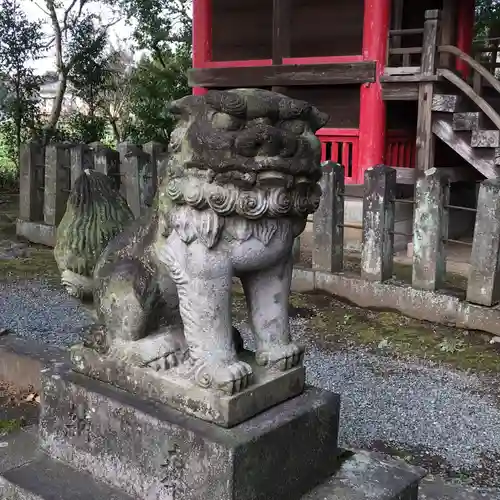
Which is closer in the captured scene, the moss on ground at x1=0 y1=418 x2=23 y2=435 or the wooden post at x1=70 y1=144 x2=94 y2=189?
the moss on ground at x1=0 y1=418 x2=23 y2=435

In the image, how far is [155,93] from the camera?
1445 cm

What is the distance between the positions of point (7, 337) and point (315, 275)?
3.19m

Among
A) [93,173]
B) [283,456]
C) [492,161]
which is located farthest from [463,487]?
[492,161]

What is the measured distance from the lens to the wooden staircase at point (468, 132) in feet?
25.3

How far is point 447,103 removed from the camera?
26.2ft

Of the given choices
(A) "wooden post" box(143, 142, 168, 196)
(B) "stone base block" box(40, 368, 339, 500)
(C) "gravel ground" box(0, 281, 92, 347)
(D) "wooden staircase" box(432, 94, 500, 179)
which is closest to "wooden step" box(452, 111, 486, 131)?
(D) "wooden staircase" box(432, 94, 500, 179)

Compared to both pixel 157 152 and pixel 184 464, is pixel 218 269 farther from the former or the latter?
pixel 157 152

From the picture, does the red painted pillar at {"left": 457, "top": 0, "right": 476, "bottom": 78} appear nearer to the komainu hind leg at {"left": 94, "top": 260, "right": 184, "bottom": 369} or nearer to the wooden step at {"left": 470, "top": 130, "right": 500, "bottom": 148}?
the wooden step at {"left": 470, "top": 130, "right": 500, "bottom": 148}

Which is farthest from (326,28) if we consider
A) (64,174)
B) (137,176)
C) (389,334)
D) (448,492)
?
(448,492)

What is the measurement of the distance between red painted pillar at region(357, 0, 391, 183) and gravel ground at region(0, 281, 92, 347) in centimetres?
439

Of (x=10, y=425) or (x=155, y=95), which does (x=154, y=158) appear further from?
(x=155, y=95)

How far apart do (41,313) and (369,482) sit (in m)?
4.28

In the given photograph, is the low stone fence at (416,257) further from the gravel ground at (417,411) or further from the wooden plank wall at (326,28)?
the wooden plank wall at (326,28)

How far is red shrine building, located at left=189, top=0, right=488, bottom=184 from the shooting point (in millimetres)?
8289
